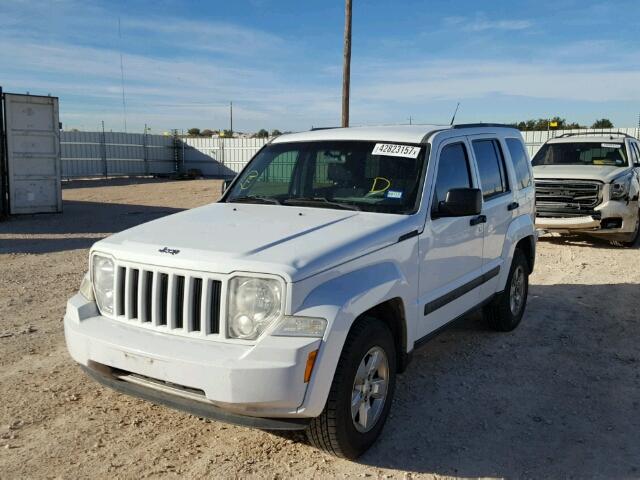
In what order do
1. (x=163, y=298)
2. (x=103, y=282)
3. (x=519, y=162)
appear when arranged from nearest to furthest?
(x=163, y=298) < (x=103, y=282) < (x=519, y=162)

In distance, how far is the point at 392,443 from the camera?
3750mm

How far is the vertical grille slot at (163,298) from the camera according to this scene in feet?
10.7

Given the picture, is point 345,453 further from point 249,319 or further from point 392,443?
point 249,319

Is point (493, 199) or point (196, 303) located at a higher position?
point (493, 199)

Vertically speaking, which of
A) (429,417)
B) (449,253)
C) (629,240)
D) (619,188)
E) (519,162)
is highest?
(519,162)

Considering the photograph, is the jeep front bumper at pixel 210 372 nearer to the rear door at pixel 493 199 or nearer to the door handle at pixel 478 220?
the door handle at pixel 478 220

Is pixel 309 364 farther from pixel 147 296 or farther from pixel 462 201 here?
pixel 462 201

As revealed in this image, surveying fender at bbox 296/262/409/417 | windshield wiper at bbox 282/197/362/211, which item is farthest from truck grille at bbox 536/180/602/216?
fender at bbox 296/262/409/417

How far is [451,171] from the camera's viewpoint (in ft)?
15.3

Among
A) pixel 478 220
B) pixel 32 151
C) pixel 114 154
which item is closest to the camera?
pixel 478 220

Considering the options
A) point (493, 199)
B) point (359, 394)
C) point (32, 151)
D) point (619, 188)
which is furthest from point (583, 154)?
point (32, 151)

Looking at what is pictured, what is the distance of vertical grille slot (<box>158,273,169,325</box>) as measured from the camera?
3.26 meters

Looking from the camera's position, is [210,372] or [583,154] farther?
[583,154]

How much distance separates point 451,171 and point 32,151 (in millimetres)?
12557
